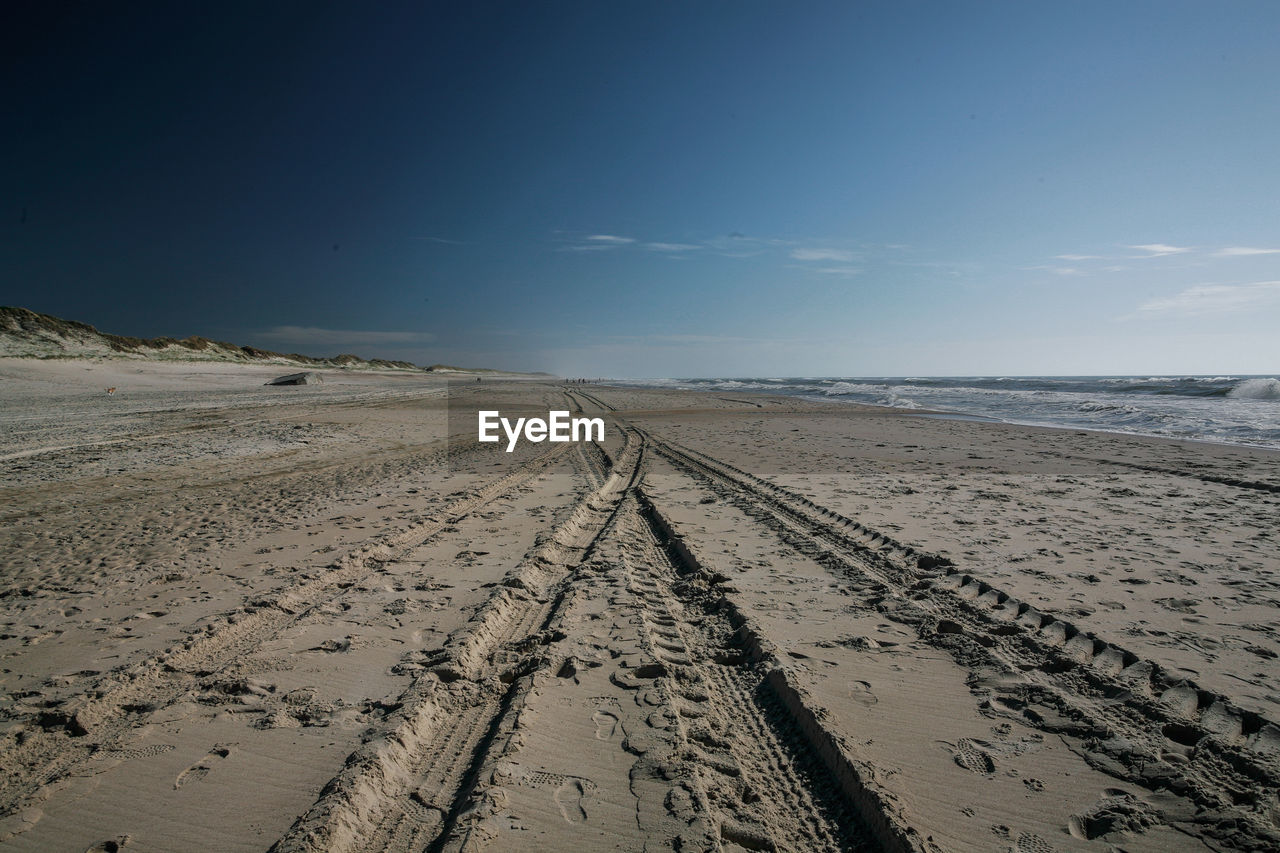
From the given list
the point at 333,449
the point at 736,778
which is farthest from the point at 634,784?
the point at 333,449

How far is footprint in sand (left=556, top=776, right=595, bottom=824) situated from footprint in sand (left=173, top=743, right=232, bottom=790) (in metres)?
1.47

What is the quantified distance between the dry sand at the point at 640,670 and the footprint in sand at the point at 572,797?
0.05 ft

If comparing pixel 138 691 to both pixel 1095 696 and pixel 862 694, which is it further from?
pixel 1095 696

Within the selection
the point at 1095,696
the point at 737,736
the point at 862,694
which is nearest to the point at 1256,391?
Result: the point at 1095,696

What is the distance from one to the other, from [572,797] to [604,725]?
47 cm

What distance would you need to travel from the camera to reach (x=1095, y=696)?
2.79m

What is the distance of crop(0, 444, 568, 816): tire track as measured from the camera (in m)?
2.29

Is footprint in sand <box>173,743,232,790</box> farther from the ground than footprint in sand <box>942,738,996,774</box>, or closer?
closer

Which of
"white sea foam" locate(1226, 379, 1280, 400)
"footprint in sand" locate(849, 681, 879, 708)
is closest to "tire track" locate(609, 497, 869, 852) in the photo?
"footprint in sand" locate(849, 681, 879, 708)

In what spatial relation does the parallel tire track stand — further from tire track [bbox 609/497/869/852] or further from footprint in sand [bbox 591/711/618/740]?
tire track [bbox 609/497/869/852]

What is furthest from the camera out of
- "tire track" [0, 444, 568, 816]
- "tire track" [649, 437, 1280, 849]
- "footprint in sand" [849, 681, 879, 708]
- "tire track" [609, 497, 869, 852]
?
"footprint in sand" [849, 681, 879, 708]

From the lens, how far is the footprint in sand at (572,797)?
6.82 feet

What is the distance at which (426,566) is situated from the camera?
4727 millimetres

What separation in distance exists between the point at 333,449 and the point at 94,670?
8588 millimetres
